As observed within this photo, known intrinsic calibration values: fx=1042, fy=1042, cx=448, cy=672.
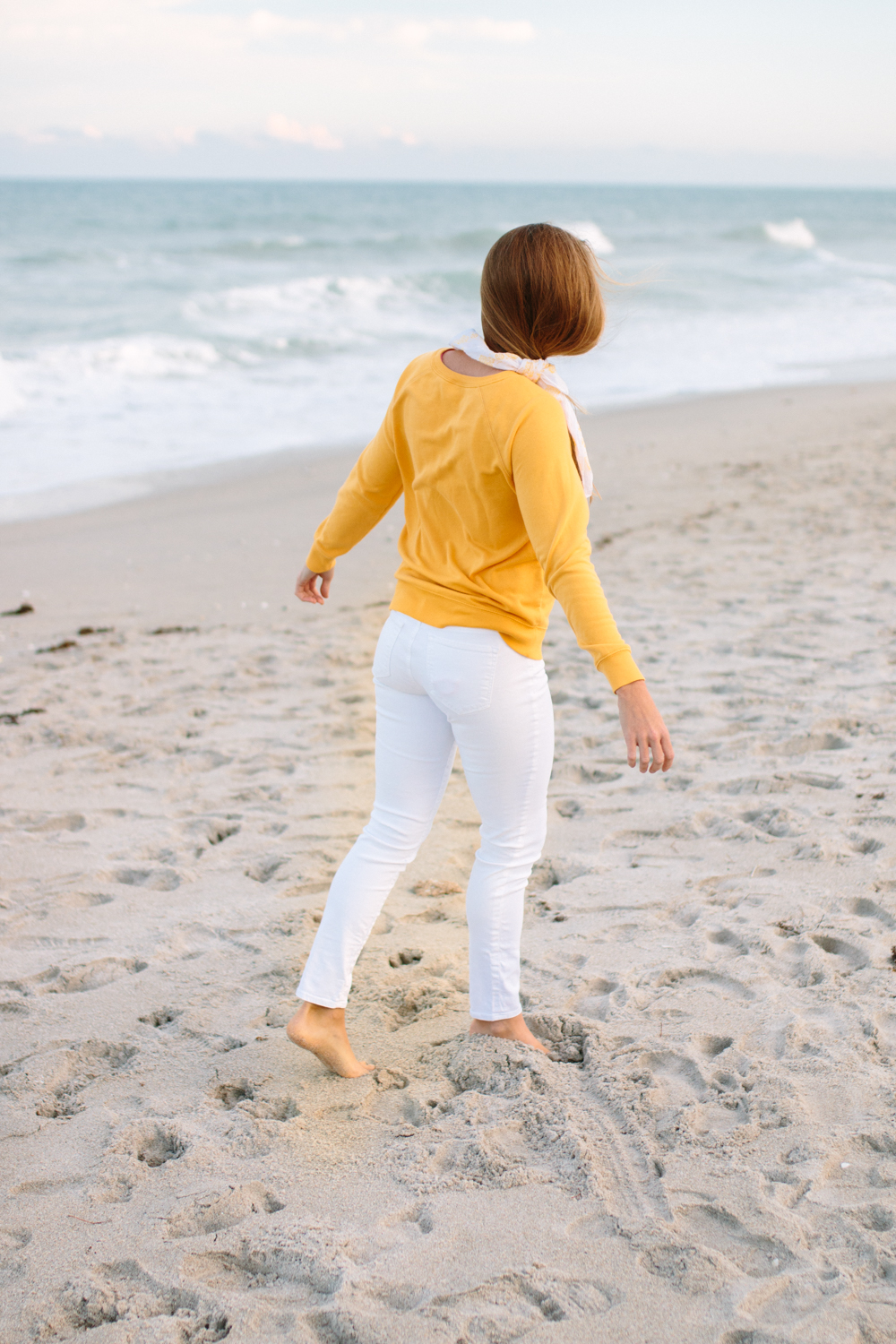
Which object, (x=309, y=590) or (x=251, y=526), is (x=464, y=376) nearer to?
(x=309, y=590)

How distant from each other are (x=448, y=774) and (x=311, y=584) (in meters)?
0.63

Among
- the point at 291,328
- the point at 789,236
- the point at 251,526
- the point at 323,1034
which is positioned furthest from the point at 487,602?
the point at 789,236

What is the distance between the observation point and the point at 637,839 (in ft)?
11.4

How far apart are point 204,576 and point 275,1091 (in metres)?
5.07


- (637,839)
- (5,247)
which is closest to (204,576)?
(637,839)

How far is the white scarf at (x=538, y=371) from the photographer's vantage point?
1905 mm

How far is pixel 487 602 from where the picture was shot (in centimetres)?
201

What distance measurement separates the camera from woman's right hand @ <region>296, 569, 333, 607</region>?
8.05 feet

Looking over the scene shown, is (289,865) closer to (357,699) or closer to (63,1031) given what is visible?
(63,1031)

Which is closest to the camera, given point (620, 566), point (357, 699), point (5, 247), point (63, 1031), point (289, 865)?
point (63, 1031)

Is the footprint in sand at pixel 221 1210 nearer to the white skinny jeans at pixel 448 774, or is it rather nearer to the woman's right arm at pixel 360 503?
the white skinny jeans at pixel 448 774

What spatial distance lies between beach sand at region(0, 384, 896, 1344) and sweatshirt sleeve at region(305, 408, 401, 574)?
1182 mm

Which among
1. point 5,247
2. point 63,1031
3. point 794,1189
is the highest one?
point 5,247

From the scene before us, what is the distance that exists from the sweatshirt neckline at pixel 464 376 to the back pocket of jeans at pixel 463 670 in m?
0.47
